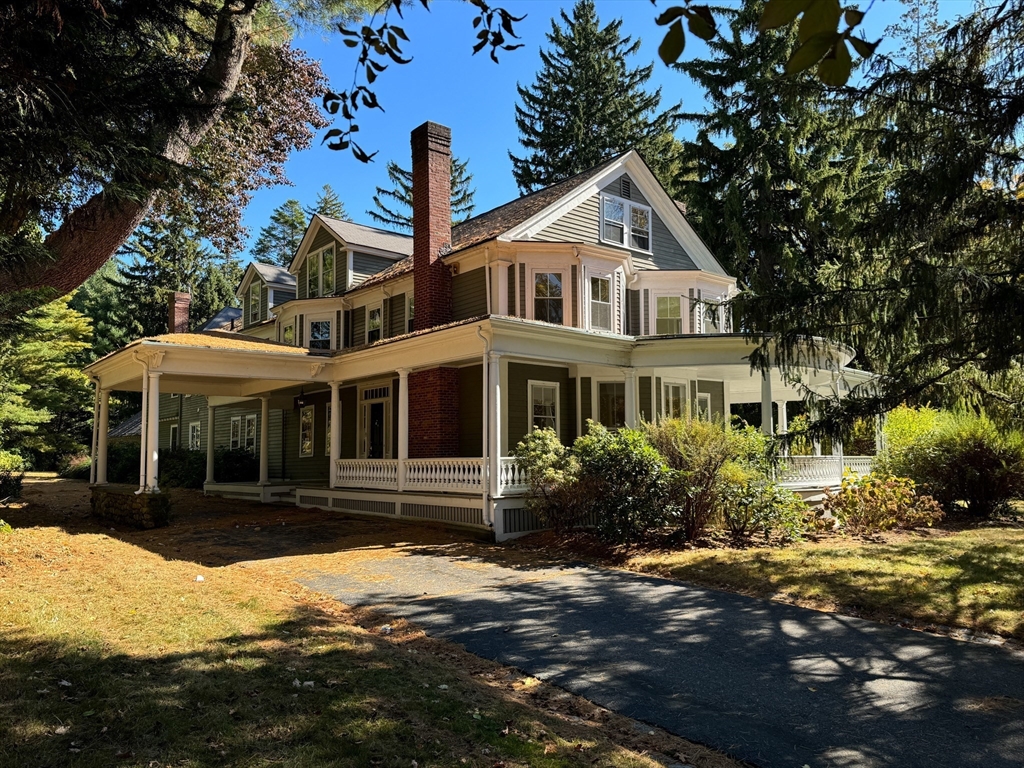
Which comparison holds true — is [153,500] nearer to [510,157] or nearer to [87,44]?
[87,44]

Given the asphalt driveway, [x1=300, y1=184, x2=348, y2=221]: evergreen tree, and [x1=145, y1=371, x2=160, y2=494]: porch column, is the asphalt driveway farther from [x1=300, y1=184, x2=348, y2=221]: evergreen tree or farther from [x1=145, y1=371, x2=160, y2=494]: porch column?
[x1=300, y1=184, x2=348, y2=221]: evergreen tree

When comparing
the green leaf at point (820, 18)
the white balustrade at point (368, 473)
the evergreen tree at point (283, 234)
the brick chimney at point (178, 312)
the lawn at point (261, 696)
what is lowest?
the lawn at point (261, 696)

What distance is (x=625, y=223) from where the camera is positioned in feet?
68.4

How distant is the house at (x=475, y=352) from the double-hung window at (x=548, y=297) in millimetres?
35

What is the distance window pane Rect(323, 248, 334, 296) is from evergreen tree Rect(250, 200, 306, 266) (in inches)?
1806

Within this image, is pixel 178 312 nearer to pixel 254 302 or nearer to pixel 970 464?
pixel 254 302

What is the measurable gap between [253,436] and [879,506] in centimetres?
2328

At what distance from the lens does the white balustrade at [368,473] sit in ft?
56.0

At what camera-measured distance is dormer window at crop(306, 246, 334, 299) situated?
2350cm

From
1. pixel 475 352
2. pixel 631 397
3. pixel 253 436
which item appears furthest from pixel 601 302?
pixel 253 436

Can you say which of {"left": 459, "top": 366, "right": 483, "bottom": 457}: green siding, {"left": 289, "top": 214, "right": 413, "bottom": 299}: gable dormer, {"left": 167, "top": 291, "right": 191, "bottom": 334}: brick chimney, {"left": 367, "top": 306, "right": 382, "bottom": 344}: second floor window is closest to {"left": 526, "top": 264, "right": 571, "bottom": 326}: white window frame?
{"left": 459, "top": 366, "right": 483, "bottom": 457}: green siding

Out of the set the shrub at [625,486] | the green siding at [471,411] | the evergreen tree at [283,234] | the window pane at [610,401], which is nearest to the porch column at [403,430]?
the green siding at [471,411]

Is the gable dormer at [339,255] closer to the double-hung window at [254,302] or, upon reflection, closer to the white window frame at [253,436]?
the double-hung window at [254,302]

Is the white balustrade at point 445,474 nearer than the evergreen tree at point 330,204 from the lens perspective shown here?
Yes
